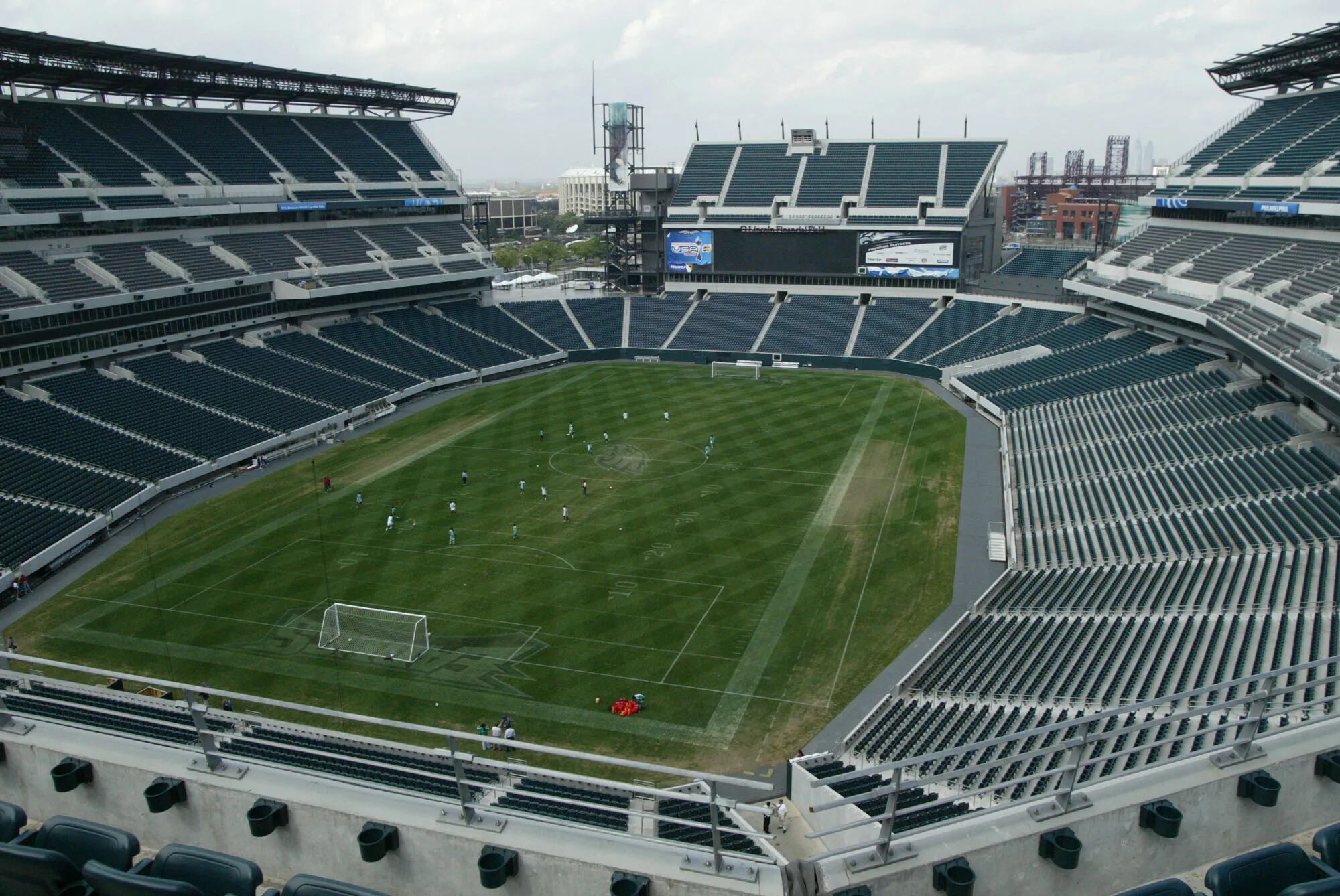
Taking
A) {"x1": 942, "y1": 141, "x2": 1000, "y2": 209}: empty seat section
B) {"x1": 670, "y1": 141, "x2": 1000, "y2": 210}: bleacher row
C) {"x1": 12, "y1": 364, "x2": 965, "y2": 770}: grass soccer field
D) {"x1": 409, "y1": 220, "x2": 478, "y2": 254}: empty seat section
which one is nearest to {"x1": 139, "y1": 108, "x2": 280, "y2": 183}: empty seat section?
{"x1": 409, "y1": 220, "x2": 478, "y2": 254}: empty seat section

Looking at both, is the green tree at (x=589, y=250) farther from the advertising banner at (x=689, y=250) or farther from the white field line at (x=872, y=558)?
the white field line at (x=872, y=558)

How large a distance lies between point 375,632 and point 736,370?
133 feet

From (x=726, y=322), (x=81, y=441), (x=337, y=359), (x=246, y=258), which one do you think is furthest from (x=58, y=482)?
(x=726, y=322)

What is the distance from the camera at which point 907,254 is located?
225 ft

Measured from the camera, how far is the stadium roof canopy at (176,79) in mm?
45250

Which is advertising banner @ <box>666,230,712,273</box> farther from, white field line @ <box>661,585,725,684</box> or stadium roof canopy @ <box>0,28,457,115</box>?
white field line @ <box>661,585,725,684</box>

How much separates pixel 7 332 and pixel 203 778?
42.4m

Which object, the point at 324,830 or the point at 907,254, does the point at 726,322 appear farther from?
the point at 324,830

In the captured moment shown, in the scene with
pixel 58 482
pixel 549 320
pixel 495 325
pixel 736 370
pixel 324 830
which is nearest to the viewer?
pixel 324 830

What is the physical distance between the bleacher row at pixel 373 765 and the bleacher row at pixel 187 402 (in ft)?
64.9

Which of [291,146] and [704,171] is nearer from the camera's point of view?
[291,146]

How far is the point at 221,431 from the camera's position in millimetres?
43219

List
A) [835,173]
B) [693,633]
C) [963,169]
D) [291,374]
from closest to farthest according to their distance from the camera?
1. [693,633]
2. [291,374]
3. [963,169]
4. [835,173]

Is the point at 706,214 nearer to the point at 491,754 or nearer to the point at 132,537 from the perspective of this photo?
the point at 132,537
